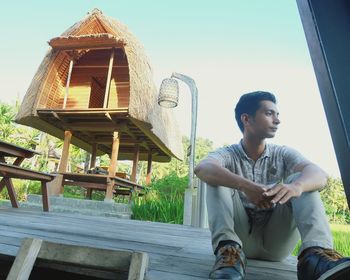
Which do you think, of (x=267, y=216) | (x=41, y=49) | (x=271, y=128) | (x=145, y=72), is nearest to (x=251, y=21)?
(x=145, y=72)

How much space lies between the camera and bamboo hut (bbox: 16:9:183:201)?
672 cm

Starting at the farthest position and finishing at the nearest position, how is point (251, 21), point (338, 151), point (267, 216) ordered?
1. point (251, 21)
2. point (267, 216)
3. point (338, 151)

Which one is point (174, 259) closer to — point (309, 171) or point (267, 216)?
Result: point (267, 216)

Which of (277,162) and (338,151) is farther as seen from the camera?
(277,162)

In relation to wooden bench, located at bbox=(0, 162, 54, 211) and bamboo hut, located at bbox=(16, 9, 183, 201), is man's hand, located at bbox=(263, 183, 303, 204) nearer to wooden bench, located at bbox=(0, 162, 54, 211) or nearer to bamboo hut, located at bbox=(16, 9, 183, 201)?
wooden bench, located at bbox=(0, 162, 54, 211)

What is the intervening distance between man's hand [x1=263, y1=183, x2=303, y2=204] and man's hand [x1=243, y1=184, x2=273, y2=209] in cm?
2

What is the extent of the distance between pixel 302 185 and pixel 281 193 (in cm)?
12

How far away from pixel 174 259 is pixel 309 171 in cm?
69

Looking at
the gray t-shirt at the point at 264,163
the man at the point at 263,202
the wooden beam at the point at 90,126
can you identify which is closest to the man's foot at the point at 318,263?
the man at the point at 263,202

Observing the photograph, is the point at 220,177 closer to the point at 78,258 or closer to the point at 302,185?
the point at 302,185

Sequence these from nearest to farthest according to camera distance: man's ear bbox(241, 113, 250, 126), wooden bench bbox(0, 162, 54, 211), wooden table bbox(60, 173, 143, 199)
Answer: man's ear bbox(241, 113, 250, 126) < wooden bench bbox(0, 162, 54, 211) < wooden table bbox(60, 173, 143, 199)

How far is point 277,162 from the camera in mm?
1509

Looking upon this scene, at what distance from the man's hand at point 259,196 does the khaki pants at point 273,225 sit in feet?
0.46

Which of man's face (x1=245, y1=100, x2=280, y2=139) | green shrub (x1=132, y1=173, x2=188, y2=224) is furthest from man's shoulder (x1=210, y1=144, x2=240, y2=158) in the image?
green shrub (x1=132, y1=173, x2=188, y2=224)
